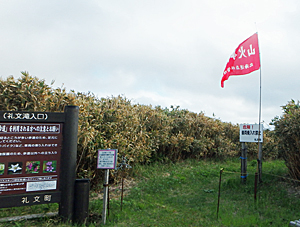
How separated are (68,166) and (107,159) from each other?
2.76 feet

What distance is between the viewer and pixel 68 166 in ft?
17.7

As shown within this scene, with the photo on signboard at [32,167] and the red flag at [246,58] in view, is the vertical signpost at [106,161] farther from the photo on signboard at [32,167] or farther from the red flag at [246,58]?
the red flag at [246,58]

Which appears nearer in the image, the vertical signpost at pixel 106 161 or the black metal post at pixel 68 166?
the black metal post at pixel 68 166

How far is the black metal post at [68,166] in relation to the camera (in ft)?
17.6

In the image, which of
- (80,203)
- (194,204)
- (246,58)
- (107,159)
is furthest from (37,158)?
(246,58)

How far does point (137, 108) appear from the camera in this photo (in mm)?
11430

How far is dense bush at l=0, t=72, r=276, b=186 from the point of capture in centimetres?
630

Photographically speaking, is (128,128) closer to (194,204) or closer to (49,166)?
(194,204)

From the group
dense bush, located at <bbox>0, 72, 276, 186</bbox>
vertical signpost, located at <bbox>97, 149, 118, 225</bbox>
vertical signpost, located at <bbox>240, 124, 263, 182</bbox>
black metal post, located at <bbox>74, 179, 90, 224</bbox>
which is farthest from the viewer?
vertical signpost, located at <bbox>240, 124, 263, 182</bbox>

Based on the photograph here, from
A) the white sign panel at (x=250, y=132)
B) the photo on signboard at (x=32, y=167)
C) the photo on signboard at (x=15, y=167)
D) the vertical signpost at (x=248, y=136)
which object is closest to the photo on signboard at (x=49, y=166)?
the photo on signboard at (x=32, y=167)

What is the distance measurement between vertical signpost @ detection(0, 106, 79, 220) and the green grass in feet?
1.81

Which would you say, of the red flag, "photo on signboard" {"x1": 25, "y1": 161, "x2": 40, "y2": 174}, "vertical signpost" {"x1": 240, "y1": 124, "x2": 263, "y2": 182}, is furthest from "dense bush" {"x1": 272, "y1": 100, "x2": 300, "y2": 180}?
"photo on signboard" {"x1": 25, "y1": 161, "x2": 40, "y2": 174}

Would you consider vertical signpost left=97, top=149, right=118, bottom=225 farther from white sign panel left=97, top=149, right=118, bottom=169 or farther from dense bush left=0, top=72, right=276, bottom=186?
dense bush left=0, top=72, right=276, bottom=186

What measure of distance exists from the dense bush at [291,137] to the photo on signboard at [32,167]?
6.95 metres
